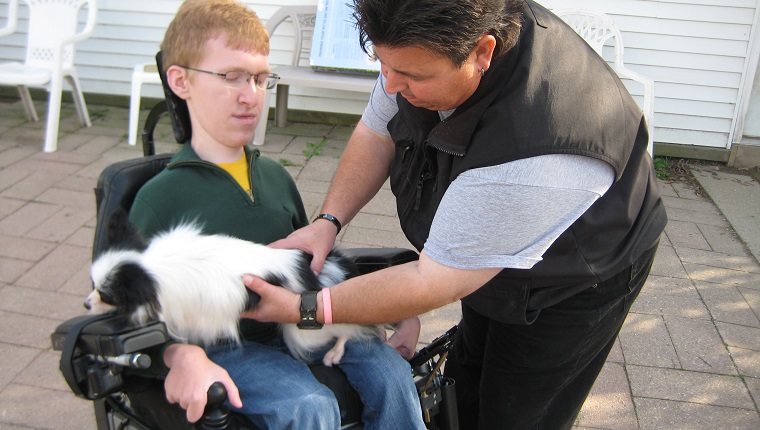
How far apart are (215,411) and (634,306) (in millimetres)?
3024

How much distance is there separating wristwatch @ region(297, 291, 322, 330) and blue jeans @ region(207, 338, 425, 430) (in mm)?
148

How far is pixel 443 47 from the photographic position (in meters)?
1.57

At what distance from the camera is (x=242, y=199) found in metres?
2.15

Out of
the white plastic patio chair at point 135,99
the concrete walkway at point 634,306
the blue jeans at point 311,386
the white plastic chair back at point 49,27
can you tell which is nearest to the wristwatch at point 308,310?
the blue jeans at point 311,386

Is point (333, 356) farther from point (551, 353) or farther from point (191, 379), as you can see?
point (551, 353)

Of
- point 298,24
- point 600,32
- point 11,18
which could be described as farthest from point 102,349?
point 11,18

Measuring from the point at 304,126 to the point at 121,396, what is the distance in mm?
5204

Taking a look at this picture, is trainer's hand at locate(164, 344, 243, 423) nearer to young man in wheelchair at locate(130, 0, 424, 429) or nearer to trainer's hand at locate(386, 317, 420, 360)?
young man in wheelchair at locate(130, 0, 424, 429)

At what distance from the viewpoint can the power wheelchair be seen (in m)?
1.62

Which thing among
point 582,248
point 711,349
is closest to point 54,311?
point 582,248

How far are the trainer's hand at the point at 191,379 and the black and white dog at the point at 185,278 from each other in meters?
0.09

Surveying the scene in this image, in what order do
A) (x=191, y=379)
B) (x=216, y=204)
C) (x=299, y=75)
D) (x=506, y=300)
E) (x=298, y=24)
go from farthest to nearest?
1. (x=298, y=24)
2. (x=299, y=75)
3. (x=216, y=204)
4. (x=506, y=300)
5. (x=191, y=379)

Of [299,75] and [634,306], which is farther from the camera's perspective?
[299,75]

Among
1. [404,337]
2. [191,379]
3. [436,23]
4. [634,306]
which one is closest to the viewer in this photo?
[436,23]
